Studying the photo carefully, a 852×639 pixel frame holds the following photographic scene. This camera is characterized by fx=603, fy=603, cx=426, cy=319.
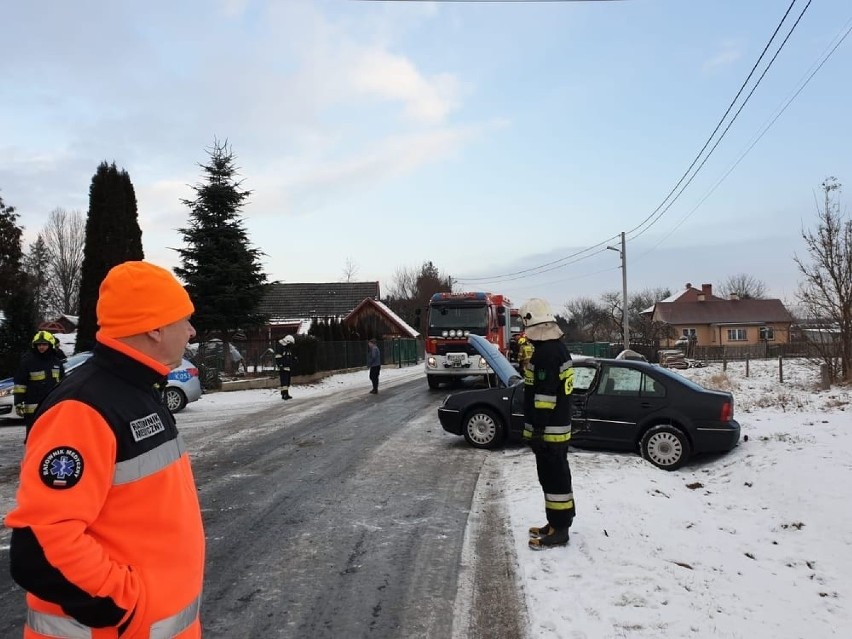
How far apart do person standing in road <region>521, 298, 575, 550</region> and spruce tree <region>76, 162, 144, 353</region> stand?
70.4ft

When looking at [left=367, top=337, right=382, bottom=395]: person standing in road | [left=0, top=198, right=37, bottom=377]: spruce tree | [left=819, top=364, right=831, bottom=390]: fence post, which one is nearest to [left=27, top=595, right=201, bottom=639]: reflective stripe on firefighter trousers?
[left=367, top=337, right=382, bottom=395]: person standing in road

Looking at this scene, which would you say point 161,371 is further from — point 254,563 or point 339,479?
point 339,479

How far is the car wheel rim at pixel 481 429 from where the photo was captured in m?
9.41

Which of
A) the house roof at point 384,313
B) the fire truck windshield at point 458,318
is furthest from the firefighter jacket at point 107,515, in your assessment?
the house roof at point 384,313

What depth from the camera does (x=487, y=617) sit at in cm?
389

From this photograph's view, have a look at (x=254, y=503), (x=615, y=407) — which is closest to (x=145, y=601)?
(x=254, y=503)

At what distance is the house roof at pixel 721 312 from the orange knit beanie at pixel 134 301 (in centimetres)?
7301

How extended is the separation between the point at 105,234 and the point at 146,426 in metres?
24.5

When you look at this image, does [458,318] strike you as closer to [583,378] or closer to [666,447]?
[583,378]

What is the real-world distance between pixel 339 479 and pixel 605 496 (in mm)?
3224

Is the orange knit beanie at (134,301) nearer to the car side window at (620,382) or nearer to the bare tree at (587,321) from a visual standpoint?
the car side window at (620,382)

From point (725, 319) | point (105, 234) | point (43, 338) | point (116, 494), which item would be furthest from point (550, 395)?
point (725, 319)

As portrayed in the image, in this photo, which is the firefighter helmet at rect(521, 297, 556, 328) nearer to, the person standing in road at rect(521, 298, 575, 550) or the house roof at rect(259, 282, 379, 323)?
the person standing in road at rect(521, 298, 575, 550)

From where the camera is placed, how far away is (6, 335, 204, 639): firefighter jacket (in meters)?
1.58
